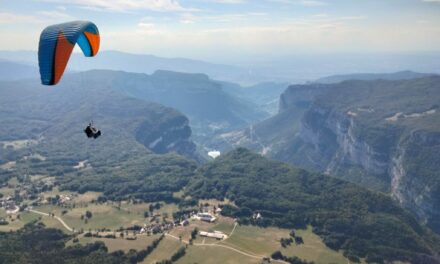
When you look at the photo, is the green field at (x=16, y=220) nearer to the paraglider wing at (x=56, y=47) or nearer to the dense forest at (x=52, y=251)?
the dense forest at (x=52, y=251)

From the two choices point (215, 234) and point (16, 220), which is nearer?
point (215, 234)

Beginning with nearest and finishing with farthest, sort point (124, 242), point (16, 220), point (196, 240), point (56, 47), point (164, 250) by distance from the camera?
point (56, 47) < point (164, 250) < point (124, 242) < point (196, 240) < point (16, 220)

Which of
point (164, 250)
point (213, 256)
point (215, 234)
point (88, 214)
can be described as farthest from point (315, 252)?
point (88, 214)

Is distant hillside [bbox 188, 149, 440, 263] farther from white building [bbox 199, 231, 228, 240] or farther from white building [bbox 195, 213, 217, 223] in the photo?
white building [bbox 199, 231, 228, 240]

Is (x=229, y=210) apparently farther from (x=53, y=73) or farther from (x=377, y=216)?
(x=53, y=73)

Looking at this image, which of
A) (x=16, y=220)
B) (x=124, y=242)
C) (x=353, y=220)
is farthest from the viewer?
(x=16, y=220)

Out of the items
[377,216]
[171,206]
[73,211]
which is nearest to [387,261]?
[377,216]

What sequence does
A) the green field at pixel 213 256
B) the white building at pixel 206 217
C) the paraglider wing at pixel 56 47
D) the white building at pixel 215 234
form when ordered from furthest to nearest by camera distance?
the white building at pixel 206 217 < the white building at pixel 215 234 < the green field at pixel 213 256 < the paraglider wing at pixel 56 47

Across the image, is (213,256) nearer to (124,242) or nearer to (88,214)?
(124,242)

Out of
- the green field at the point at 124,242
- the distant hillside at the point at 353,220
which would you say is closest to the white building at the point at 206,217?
the distant hillside at the point at 353,220
